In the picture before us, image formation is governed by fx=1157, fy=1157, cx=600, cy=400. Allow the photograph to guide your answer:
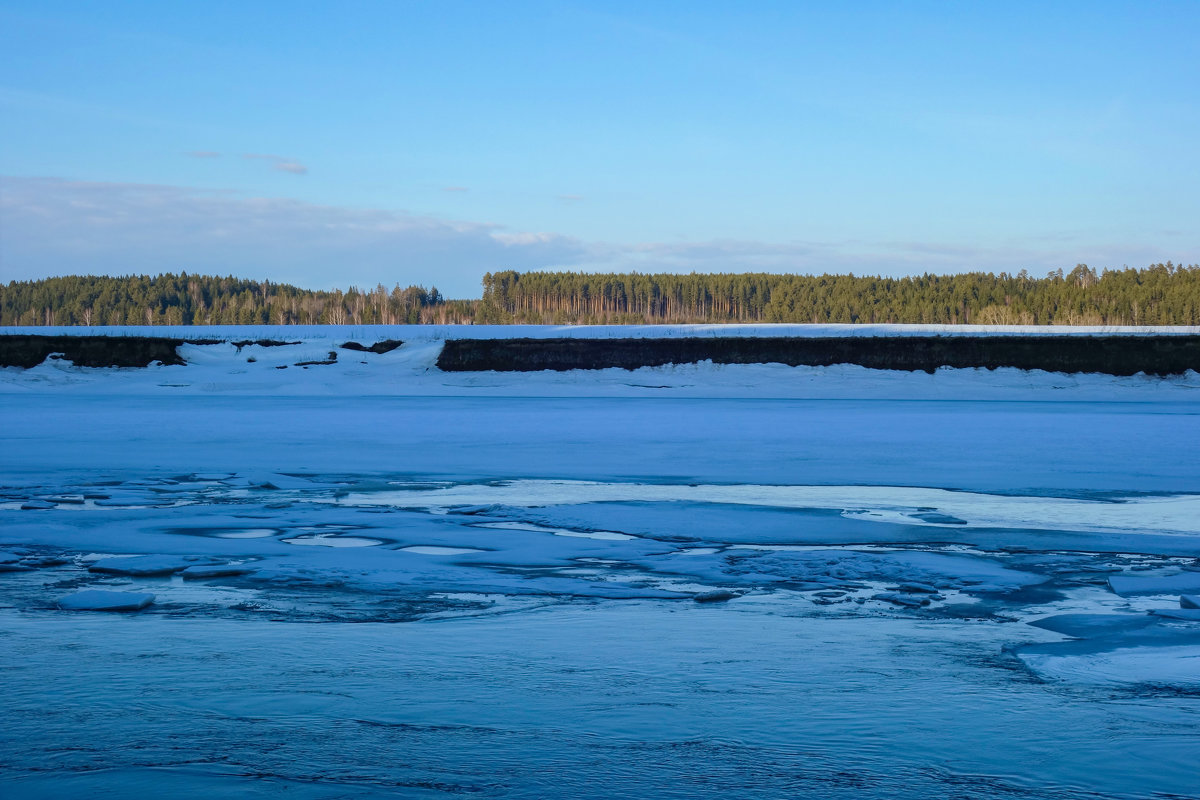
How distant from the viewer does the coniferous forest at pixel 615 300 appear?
12475 centimetres

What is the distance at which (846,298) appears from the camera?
132 metres

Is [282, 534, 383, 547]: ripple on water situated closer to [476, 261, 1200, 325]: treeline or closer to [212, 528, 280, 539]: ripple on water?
[212, 528, 280, 539]: ripple on water

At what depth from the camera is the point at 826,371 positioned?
3394 cm

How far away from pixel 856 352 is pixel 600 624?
100ft

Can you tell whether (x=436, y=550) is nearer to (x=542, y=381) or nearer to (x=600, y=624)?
(x=600, y=624)

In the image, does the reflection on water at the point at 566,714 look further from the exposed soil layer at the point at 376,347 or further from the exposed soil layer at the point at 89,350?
the exposed soil layer at the point at 376,347

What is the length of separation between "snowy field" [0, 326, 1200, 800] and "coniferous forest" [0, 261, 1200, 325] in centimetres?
10815

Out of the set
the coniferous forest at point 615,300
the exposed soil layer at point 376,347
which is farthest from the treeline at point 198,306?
the exposed soil layer at point 376,347

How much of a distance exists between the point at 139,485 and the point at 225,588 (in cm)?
552

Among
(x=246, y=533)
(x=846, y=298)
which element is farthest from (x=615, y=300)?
(x=246, y=533)

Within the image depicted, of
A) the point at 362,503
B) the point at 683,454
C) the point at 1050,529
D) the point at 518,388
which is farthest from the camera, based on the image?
the point at 518,388

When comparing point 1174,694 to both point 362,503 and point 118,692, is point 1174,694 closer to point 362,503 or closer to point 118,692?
point 118,692

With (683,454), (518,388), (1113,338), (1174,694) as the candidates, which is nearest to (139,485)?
(683,454)

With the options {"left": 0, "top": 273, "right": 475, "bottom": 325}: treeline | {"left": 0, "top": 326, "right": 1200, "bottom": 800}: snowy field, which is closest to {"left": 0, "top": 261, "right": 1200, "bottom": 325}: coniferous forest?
{"left": 0, "top": 273, "right": 475, "bottom": 325}: treeline
